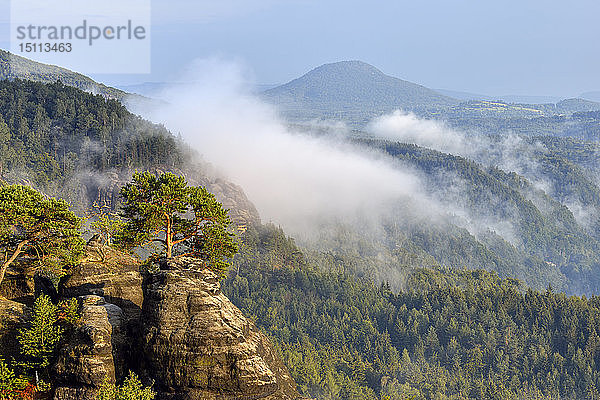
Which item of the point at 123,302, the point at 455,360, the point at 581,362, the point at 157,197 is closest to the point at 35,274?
the point at 123,302

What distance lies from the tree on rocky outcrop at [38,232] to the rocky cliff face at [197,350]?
9977 mm

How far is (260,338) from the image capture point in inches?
1806

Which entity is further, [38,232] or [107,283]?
[107,283]

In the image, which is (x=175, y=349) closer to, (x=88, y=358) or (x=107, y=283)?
(x=88, y=358)

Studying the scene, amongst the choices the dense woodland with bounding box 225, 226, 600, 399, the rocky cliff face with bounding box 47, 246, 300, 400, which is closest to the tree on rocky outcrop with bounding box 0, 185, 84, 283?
the rocky cliff face with bounding box 47, 246, 300, 400

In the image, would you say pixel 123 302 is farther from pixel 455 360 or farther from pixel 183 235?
pixel 455 360

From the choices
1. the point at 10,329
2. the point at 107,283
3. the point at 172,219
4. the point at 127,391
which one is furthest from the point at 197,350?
the point at 172,219

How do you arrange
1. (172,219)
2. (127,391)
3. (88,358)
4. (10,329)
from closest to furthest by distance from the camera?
(127,391)
(88,358)
(10,329)
(172,219)

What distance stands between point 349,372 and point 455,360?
41.3 meters

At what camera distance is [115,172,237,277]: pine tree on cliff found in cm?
5188

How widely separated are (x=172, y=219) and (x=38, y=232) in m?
11.7

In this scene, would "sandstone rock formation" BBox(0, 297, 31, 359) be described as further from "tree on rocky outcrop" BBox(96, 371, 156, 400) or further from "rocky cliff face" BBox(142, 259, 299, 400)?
"rocky cliff face" BBox(142, 259, 299, 400)

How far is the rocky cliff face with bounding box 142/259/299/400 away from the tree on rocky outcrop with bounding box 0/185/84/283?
9977 mm

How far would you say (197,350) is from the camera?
39750 millimetres
